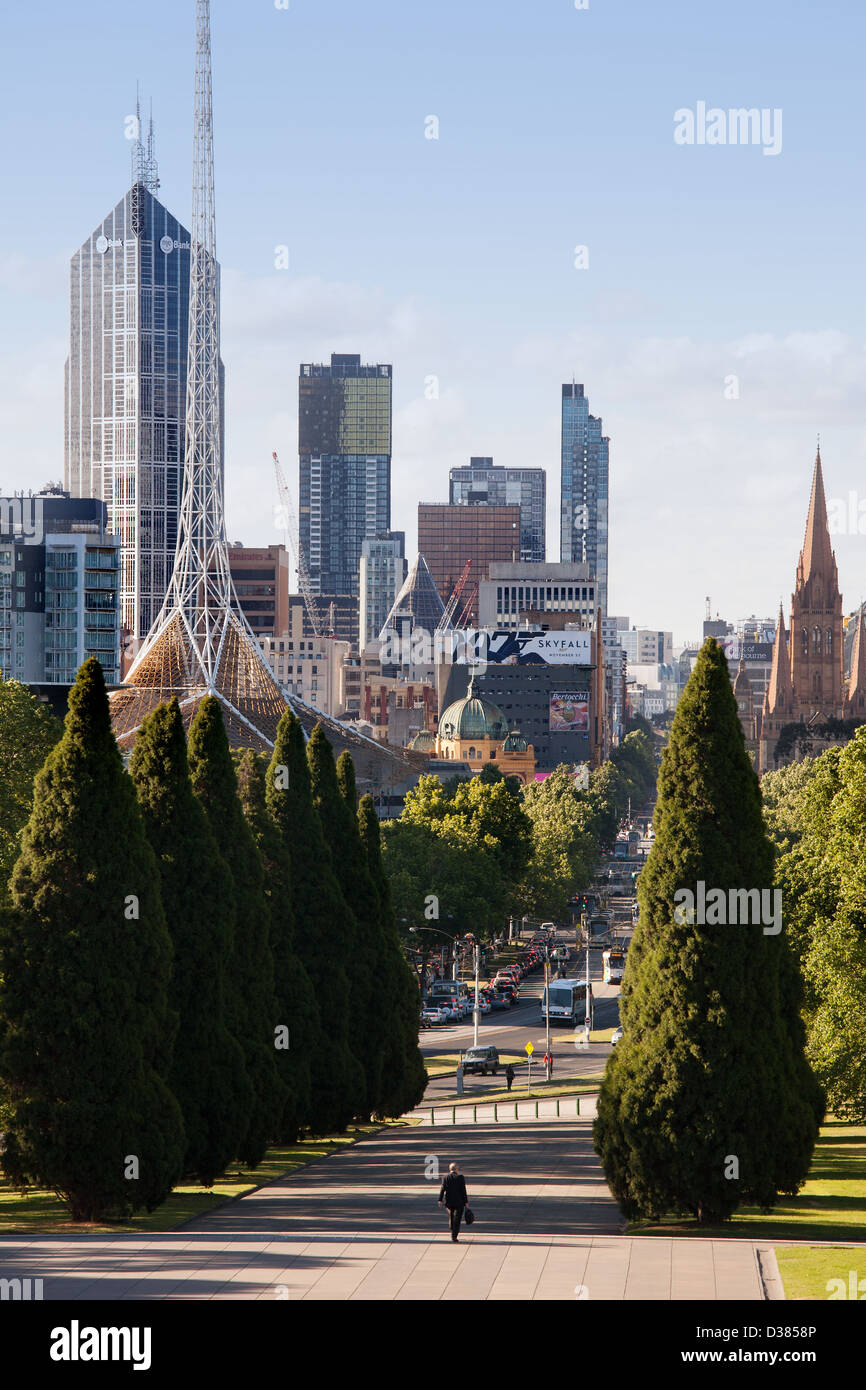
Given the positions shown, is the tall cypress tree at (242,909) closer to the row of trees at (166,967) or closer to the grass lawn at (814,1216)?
Answer: the row of trees at (166,967)

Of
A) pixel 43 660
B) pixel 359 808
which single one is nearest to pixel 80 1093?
pixel 359 808

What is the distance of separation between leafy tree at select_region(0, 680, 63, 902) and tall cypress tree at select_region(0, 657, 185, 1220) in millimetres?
13352

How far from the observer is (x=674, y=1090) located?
32781 mm

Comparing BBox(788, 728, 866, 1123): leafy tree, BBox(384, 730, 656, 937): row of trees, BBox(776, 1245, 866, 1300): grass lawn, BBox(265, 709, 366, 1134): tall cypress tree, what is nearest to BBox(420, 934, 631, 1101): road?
BBox(384, 730, 656, 937): row of trees

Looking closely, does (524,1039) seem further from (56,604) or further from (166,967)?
(56,604)

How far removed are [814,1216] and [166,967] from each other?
43.6 ft

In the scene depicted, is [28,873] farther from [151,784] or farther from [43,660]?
[43,660]

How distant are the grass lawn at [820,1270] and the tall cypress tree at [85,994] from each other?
39.1ft

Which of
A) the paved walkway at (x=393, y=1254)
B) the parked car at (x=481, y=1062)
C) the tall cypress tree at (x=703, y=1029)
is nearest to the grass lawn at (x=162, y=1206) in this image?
the paved walkway at (x=393, y=1254)

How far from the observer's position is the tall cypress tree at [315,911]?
49219 millimetres

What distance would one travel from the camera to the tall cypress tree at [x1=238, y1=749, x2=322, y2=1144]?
4666cm
